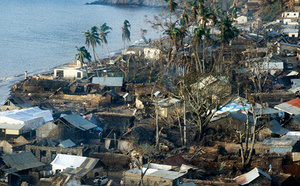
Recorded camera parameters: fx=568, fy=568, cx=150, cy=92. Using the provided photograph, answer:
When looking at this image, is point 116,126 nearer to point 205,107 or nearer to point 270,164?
point 205,107

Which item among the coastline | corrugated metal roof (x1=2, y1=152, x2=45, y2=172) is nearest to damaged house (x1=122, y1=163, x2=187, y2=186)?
corrugated metal roof (x1=2, y1=152, x2=45, y2=172)

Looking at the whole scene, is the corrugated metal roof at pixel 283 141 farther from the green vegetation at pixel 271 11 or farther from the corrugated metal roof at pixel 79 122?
the green vegetation at pixel 271 11

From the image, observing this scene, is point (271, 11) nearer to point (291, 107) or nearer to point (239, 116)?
point (291, 107)

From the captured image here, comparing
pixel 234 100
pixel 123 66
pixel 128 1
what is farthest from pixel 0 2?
pixel 234 100

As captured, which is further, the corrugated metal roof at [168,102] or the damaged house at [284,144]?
the corrugated metal roof at [168,102]

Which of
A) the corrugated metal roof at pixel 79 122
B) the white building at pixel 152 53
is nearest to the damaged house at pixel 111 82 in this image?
the white building at pixel 152 53

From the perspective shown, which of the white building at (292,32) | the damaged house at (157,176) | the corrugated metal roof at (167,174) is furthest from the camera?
the white building at (292,32)
